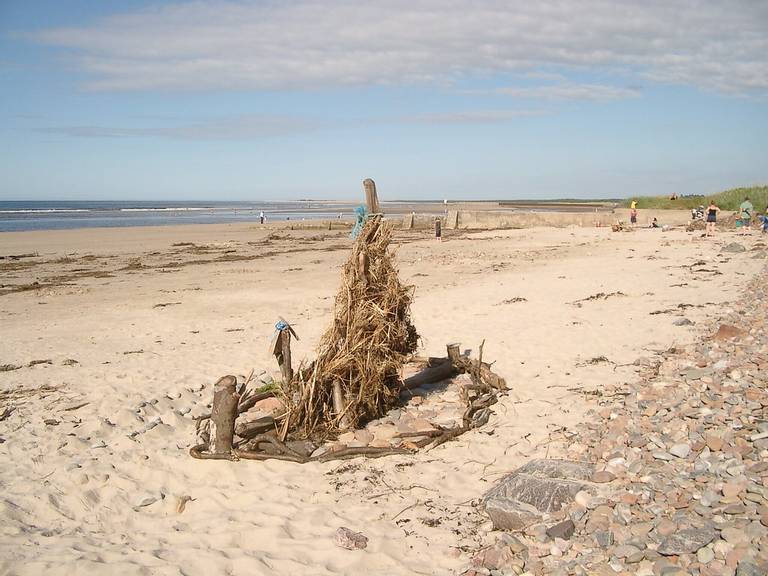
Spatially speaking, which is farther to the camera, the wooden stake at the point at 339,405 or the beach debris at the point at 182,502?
the wooden stake at the point at 339,405

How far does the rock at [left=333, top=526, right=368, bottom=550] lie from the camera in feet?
14.9

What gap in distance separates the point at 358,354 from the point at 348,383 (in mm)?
366

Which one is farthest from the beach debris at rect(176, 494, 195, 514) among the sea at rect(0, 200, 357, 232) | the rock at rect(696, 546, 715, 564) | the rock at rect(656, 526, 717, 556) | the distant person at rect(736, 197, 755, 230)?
the sea at rect(0, 200, 357, 232)

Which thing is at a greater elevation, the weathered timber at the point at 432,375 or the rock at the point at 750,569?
the rock at the point at 750,569

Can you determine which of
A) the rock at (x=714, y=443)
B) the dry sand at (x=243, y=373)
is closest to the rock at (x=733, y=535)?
→ the rock at (x=714, y=443)

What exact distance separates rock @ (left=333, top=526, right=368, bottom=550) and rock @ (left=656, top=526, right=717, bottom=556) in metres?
1.94

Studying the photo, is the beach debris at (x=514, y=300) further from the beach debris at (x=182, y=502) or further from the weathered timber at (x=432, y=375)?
the beach debris at (x=182, y=502)

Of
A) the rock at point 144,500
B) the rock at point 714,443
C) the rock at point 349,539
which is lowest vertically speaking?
the rock at point 144,500

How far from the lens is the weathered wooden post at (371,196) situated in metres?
7.09

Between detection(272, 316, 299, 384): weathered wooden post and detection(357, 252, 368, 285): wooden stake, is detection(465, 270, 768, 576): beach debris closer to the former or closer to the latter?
detection(357, 252, 368, 285): wooden stake

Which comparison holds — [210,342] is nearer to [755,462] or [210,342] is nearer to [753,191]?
[755,462]

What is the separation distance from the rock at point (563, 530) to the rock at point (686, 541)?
0.59 meters

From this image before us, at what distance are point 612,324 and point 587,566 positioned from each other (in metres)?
7.50

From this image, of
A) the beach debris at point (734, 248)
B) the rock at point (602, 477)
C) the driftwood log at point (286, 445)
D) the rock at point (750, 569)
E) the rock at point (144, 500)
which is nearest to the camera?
the rock at point (750, 569)
